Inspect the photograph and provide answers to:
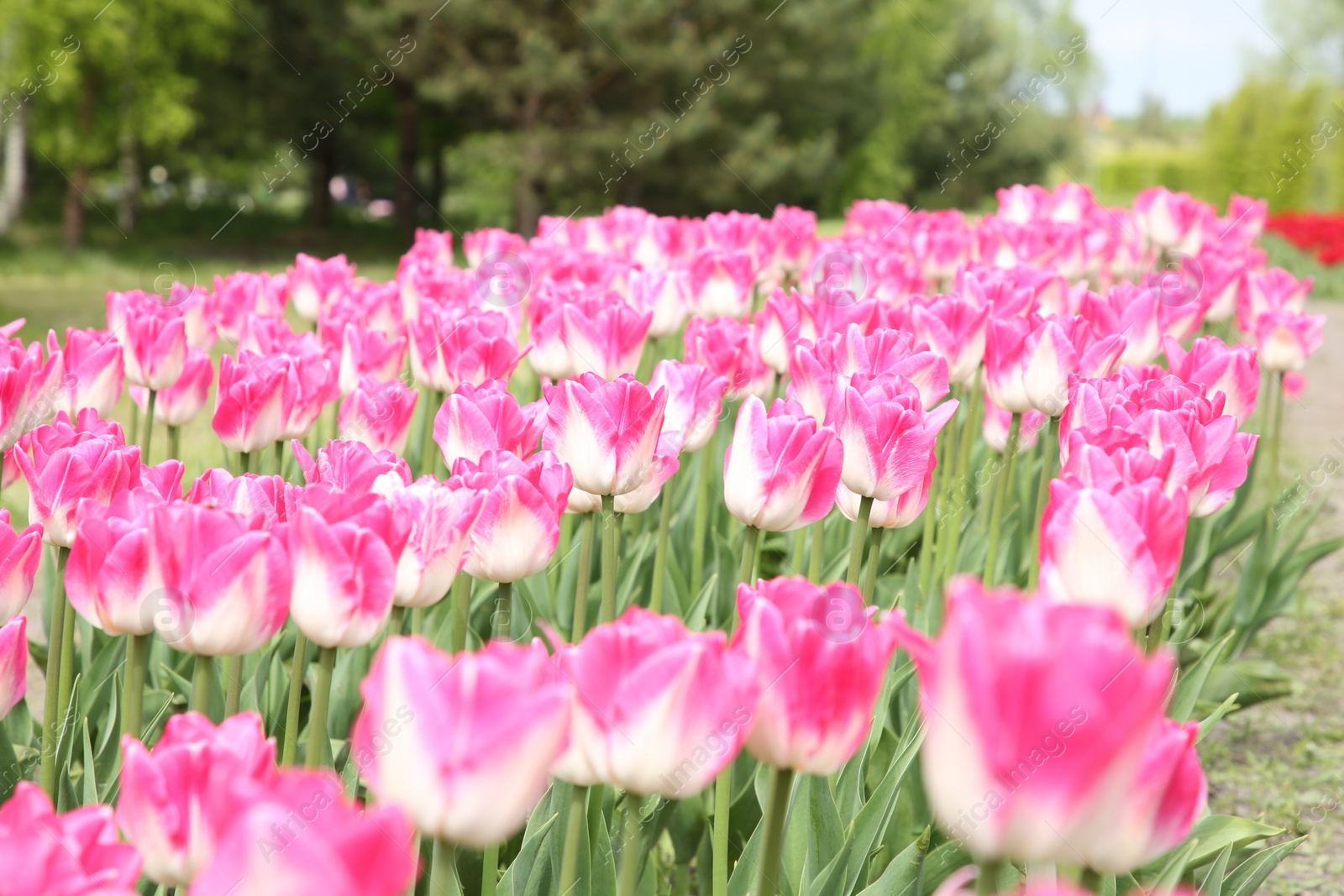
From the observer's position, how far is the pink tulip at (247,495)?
1.51 m

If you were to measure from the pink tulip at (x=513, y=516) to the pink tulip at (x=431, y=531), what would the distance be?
0.42ft

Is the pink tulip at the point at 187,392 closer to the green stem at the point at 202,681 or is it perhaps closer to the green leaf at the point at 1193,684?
the green stem at the point at 202,681

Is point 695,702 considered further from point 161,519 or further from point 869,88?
point 869,88

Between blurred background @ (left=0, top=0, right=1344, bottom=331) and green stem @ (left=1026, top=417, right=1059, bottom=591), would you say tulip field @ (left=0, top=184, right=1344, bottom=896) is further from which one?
blurred background @ (left=0, top=0, right=1344, bottom=331)

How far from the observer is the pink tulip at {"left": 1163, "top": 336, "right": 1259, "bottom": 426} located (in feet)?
7.61

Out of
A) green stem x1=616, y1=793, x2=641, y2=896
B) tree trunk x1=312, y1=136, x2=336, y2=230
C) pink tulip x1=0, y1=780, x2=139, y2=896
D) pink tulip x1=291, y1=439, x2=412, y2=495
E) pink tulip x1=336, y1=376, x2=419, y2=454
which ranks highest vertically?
tree trunk x1=312, y1=136, x2=336, y2=230

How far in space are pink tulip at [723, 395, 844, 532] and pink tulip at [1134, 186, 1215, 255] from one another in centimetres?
407

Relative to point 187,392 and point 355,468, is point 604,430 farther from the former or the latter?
point 187,392

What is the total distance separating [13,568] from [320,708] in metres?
0.44

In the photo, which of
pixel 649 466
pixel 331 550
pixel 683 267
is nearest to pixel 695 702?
pixel 331 550

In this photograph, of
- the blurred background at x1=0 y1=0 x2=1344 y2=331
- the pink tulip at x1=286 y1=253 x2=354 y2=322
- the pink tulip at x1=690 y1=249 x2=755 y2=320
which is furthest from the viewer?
the blurred background at x1=0 y1=0 x2=1344 y2=331

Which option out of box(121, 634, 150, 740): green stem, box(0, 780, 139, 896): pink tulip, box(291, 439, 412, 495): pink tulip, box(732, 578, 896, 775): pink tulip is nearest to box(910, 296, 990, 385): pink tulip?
box(291, 439, 412, 495): pink tulip

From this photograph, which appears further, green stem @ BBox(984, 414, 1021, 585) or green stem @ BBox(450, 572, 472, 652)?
green stem @ BBox(984, 414, 1021, 585)

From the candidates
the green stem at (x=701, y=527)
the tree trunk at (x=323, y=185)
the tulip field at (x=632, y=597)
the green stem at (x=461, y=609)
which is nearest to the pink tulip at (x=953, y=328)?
the tulip field at (x=632, y=597)
